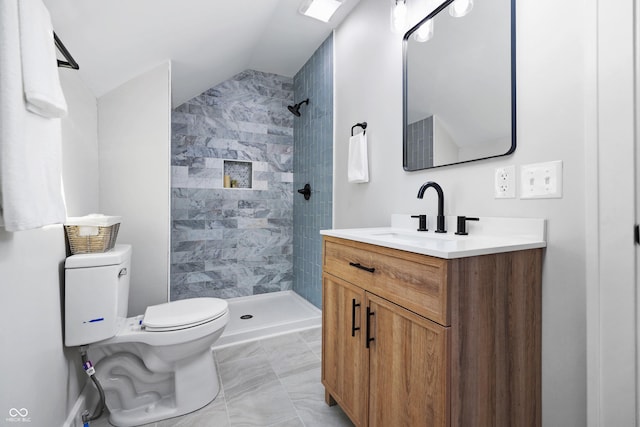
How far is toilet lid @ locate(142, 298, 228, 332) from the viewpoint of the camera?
1397mm

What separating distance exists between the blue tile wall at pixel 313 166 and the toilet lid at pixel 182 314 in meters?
1.18

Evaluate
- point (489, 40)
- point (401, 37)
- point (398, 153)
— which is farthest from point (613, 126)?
point (401, 37)

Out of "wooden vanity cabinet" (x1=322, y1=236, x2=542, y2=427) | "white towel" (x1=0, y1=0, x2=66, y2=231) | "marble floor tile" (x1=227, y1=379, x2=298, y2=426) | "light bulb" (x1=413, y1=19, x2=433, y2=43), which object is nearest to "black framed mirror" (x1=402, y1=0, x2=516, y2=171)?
"light bulb" (x1=413, y1=19, x2=433, y2=43)

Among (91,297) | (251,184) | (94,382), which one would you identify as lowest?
(94,382)

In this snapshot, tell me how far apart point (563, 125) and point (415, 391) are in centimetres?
99

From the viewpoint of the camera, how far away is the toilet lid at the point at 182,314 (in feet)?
4.58

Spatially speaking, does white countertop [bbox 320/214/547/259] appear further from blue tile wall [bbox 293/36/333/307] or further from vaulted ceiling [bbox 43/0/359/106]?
vaulted ceiling [bbox 43/0/359/106]

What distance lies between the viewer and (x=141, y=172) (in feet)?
6.17

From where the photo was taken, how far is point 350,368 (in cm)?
123

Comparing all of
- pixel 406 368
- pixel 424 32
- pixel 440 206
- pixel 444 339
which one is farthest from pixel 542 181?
pixel 424 32

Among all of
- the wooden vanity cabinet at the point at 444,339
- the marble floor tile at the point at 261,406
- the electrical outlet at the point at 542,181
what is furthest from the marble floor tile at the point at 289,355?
the electrical outlet at the point at 542,181

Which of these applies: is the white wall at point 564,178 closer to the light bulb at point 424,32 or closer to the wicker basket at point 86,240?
the light bulb at point 424,32

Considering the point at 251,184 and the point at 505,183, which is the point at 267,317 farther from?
the point at 505,183

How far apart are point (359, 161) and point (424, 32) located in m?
0.79
